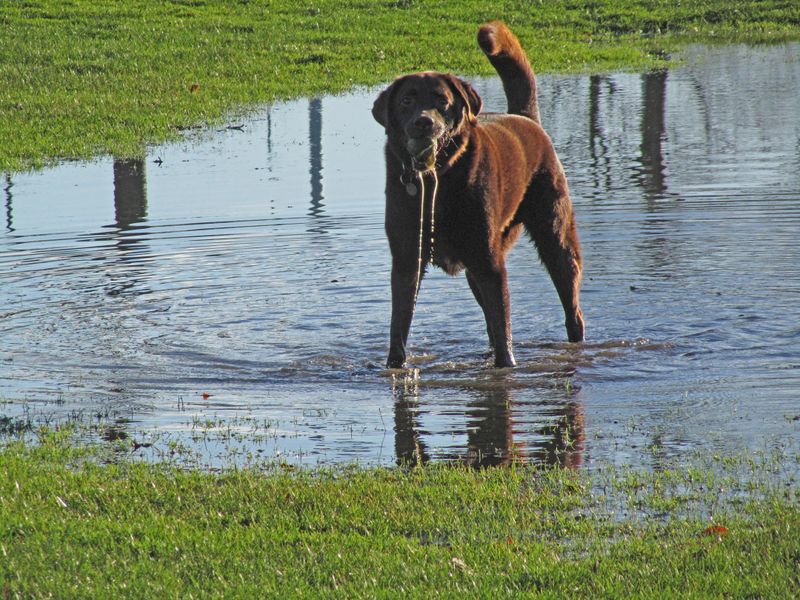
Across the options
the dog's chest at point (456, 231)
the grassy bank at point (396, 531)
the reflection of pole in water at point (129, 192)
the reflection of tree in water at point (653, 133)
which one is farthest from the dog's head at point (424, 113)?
the reflection of tree in water at point (653, 133)

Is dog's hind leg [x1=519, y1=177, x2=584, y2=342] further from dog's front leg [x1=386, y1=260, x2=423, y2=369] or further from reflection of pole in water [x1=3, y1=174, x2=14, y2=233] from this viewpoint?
reflection of pole in water [x1=3, y1=174, x2=14, y2=233]

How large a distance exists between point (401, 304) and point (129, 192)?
6.39 metres

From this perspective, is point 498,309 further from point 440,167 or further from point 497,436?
point 497,436

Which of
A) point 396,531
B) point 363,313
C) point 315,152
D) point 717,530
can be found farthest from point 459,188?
point 315,152

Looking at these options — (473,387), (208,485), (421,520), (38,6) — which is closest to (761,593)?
(421,520)

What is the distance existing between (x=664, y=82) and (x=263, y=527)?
662 inches

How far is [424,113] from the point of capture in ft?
21.2

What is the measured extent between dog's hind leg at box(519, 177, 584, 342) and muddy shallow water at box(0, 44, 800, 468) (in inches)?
10.5

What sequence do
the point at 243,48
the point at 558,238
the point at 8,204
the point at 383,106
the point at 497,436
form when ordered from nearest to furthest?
1. the point at 497,436
2. the point at 383,106
3. the point at 558,238
4. the point at 8,204
5. the point at 243,48

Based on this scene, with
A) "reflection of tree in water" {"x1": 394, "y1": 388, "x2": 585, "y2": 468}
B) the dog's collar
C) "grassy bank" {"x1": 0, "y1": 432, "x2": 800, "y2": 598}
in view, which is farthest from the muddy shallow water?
the dog's collar

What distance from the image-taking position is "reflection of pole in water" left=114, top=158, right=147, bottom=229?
1192cm

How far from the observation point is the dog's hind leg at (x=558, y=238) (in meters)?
7.92

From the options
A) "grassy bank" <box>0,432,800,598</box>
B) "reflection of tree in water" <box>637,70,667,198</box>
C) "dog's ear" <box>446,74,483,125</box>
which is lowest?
"grassy bank" <box>0,432,800,598</box>

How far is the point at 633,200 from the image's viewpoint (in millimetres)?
12172
